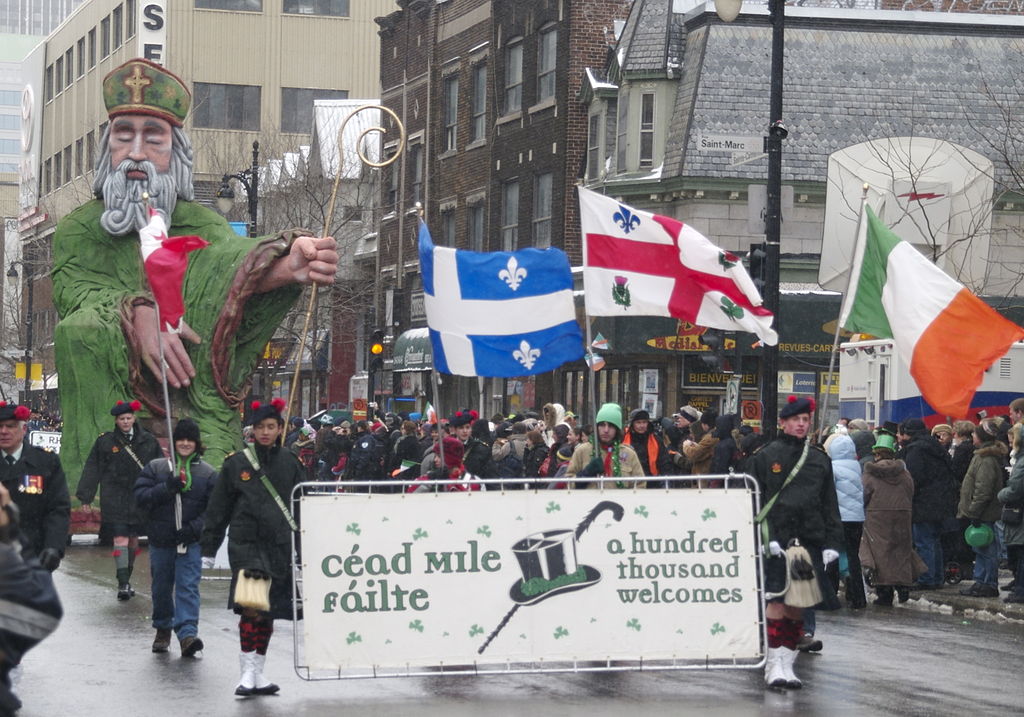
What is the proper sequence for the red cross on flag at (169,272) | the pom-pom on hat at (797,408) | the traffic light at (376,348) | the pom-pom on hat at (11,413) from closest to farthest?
the pom-pom on hat at (11,413) → the pom-pom on hat at (797,408) → the red cross on flag at (169,272) → the traffic light at (376,348)

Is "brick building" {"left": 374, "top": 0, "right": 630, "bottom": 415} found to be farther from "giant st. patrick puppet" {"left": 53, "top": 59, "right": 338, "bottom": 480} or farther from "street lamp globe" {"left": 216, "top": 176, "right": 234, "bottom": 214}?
"giant st. patrick puppet" {"left": 53, "top": 59, "right": 338, "bottom": 480}

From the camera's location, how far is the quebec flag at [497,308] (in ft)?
39.4

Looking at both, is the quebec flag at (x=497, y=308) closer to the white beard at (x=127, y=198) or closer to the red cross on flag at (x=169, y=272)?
the red cross on flag at (x=169, y=272)

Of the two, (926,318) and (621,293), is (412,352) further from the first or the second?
(926,318)

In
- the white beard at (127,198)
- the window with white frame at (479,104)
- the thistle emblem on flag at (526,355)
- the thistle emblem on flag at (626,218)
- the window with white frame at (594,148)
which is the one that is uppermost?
the window with white frame at (479,104)

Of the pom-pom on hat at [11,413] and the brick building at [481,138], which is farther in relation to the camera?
the brick building at [481,138]

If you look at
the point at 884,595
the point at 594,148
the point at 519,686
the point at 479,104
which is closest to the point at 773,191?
the point at 884,595

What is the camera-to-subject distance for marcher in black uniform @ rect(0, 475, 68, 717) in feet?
17.4

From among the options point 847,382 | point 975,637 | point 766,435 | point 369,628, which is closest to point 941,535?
point 766,435

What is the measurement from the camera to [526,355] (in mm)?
12359

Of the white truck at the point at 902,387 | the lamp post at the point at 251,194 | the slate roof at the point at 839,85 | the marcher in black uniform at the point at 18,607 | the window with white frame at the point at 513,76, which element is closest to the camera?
the marcher in black uniform at the point at 18,607

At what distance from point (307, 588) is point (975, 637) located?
19.5 feet

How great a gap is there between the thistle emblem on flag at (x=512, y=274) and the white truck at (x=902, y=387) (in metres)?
11.1

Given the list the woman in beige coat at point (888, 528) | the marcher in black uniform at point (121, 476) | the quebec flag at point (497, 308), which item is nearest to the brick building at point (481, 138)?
the marcher in black uniform at point (121, 476)
